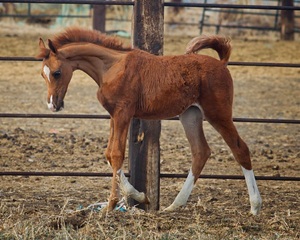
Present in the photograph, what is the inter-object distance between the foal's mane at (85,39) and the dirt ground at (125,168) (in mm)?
1091

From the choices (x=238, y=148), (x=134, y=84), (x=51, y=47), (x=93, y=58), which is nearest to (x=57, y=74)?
(x=51, y=47)

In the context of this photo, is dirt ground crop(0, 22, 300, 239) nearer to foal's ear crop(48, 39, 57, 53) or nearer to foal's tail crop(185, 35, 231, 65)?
foal's ear crop(48, 39, 57, 53)

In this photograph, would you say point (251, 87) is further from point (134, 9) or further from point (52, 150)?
point (134, 9)

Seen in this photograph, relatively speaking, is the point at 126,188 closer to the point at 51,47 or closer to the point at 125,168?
the point at 51,47

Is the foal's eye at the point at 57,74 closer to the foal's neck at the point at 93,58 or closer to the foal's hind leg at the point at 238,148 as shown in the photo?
the foal's neck at the point at 93,58

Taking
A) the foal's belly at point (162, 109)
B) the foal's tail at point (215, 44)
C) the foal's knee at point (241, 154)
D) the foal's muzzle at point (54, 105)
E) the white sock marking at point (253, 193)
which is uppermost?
the foal's tail at point (215, 44)

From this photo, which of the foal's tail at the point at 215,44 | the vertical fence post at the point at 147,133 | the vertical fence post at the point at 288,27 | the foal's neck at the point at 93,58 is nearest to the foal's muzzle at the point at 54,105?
the foal's neck at the point at 93,58

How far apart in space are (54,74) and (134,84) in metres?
0.54

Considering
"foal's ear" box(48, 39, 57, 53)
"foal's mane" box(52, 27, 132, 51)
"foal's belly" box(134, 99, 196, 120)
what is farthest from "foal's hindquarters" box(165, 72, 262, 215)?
"foal's ear" box(48, 39, 57, 53)

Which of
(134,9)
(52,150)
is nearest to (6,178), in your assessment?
(52,150)

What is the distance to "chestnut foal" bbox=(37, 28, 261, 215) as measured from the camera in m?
5.27

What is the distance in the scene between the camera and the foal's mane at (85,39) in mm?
5395

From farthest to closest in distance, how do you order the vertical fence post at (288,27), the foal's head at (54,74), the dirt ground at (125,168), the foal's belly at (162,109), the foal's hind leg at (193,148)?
the vertical fence post at (288,27) < the foal's hind leg at (193,148) < the foal's belly at (162,109) < the foal's head at (54,74) < the dirt ground at (125,168)

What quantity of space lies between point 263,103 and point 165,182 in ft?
17.1
